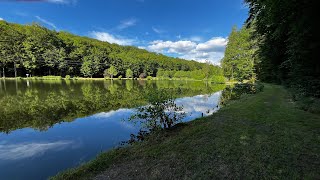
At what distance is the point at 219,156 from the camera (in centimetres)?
530

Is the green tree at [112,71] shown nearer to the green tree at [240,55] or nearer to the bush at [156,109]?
the green tree at [240,55]

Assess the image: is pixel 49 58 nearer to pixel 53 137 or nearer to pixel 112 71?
pixel 112 71

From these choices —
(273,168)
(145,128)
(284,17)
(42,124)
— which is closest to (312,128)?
(273,168)

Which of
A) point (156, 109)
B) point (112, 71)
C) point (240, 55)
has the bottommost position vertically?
point (156, 109)

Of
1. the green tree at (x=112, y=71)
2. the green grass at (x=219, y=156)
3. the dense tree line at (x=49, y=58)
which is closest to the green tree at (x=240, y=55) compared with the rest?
the dense tree line at (x=49, y=58)

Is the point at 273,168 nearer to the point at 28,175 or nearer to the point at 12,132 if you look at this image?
the point at 28,175

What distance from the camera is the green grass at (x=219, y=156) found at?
178 inches

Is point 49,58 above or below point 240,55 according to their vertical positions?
above

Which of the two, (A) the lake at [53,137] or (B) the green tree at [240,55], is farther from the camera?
(B) the green tree at [240,55]

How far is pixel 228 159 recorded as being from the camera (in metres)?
5.09

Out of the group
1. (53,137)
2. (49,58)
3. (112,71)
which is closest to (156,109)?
(53,137)

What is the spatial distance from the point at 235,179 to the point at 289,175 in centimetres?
107

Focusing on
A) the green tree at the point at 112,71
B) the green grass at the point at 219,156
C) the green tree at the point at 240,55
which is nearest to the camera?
the green grass at the point at 219,156

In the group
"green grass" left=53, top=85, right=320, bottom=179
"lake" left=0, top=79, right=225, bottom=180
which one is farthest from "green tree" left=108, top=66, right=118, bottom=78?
"green grass" left=53, top=85, right=320, bottom=179
